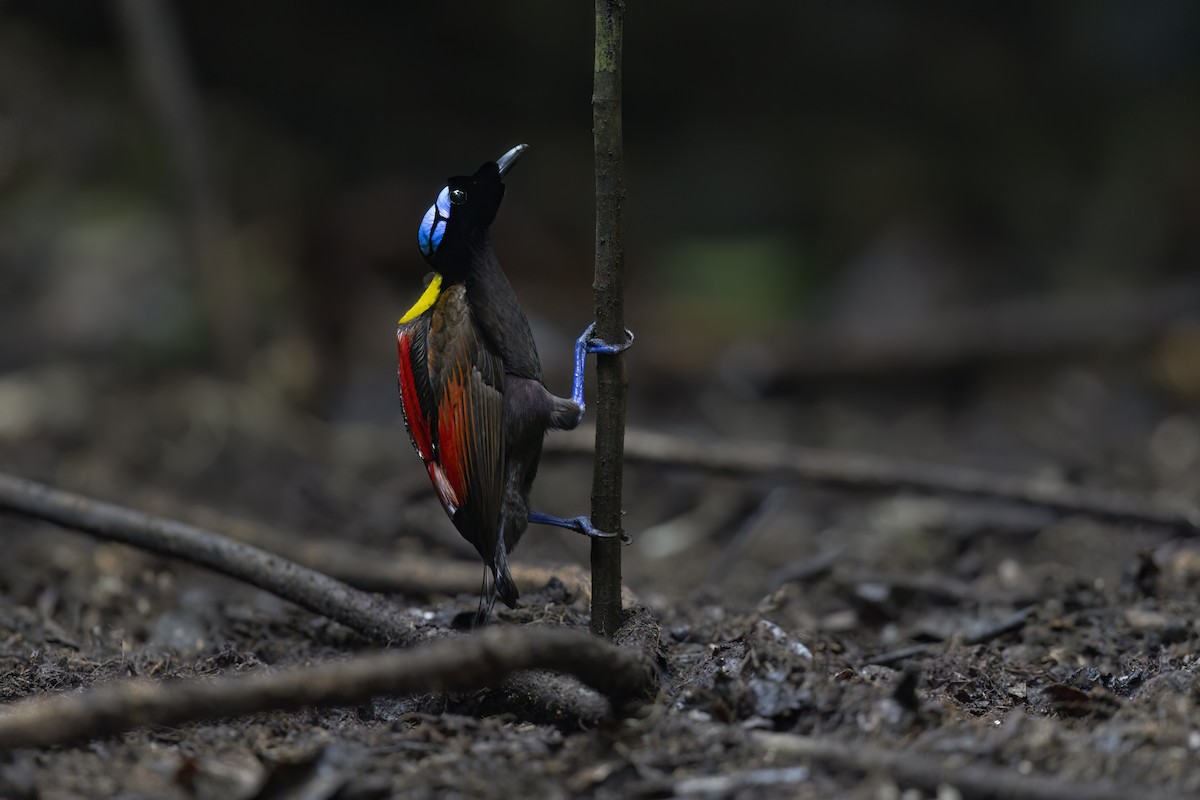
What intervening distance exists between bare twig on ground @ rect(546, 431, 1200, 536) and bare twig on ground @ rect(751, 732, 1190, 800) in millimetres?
2464

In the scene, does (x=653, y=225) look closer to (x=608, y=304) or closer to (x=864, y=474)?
(x=864, y=474)

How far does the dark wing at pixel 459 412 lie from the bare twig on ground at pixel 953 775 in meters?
1.09

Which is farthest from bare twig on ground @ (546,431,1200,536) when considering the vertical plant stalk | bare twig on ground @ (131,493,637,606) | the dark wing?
the vertical plant stalk

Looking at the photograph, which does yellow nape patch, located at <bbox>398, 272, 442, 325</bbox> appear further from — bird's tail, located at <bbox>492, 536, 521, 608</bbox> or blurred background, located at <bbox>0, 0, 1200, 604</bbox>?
blurred background, located at <bbox>0, 0, 1200, 604</bbox>

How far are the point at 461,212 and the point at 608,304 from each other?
0.58 m

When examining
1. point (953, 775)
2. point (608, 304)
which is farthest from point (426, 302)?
point (953, 775)

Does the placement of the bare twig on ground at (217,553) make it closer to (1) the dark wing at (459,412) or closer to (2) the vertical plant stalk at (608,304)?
(1) the dark wing at (459,412)

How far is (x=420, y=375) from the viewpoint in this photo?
3.13m

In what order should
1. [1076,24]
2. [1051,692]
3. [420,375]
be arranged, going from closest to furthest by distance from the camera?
1. [1051,692]
2. [420,375]
3. [1076,24]

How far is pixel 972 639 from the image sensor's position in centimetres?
358

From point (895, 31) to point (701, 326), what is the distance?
360 cm

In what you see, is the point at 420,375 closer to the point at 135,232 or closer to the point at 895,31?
the point at 135,232

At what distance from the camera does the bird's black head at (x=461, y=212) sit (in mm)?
3168

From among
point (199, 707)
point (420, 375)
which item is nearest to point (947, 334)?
point (420, 375)
